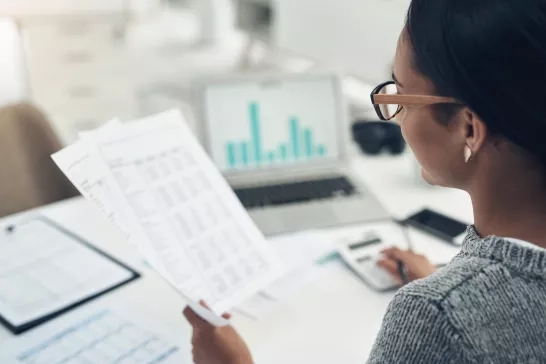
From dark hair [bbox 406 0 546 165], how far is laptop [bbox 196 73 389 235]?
0.76 meters

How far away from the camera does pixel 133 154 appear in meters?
0.95

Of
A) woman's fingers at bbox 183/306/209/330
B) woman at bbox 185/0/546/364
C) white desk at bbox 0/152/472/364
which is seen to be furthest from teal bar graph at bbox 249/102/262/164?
woman at bbox 185/0/546/364

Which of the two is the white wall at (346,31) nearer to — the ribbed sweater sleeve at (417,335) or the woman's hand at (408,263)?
the woman's hand at (408,263)

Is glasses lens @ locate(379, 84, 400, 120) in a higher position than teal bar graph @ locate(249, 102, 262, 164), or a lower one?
higher

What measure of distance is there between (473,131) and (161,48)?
163 inches

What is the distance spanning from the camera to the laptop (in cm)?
139

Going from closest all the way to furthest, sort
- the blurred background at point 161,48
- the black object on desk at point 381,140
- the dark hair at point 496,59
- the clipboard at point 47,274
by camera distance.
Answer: the dark hair at point 496,59, the clipboard at point 47,274, the black object on desk at point 381,140, the blurred background at point 161,48

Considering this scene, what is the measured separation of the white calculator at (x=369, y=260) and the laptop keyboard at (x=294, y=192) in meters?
0.20

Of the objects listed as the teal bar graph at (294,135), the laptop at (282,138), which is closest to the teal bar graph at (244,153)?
the laptop at (282,138)

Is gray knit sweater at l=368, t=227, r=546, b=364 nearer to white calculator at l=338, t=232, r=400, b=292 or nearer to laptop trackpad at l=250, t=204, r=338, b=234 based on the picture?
white calculator at l=338, t=232, r=400, b=292

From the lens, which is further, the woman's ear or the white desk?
the white desk

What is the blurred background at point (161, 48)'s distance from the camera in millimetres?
1819

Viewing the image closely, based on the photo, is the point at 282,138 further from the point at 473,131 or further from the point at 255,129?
the point at 473,131

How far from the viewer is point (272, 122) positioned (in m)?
1.45
